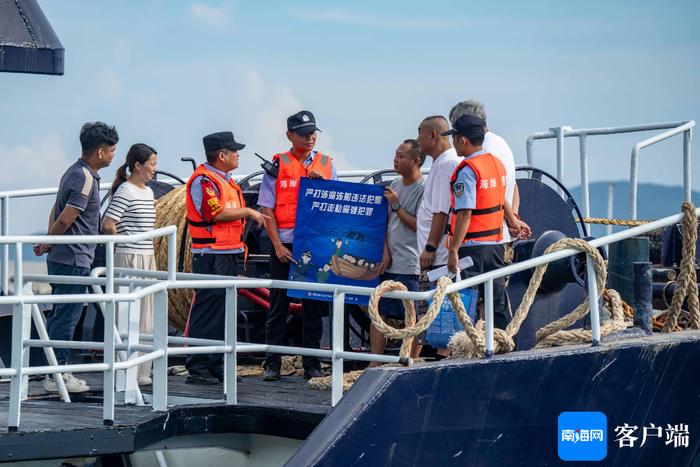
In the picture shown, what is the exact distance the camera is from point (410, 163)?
28.2 ft

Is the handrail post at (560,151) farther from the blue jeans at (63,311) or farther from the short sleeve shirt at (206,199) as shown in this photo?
the blue jeans at (63,311)

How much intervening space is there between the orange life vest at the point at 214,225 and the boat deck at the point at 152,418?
0.99 metres

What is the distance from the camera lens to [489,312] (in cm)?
709

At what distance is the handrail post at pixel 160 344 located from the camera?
7258 mm

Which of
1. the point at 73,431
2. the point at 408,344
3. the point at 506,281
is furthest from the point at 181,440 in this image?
the point at 506,281

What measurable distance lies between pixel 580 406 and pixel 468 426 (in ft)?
2.83

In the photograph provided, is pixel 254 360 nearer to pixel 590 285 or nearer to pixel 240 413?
pixel 240 413

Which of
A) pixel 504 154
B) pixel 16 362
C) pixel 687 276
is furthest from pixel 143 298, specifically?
pixel 687 276

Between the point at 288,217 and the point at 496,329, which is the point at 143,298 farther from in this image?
the point at 496,329

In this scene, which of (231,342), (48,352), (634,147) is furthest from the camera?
(634,147)

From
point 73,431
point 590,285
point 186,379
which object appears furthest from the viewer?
point 186,379

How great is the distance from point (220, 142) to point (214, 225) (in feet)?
1.95

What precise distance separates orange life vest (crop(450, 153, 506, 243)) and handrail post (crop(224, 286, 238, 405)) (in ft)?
4.78

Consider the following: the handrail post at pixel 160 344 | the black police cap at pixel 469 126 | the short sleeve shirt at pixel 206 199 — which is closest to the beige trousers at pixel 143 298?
the short sleeve shirt at pixel 206 199
